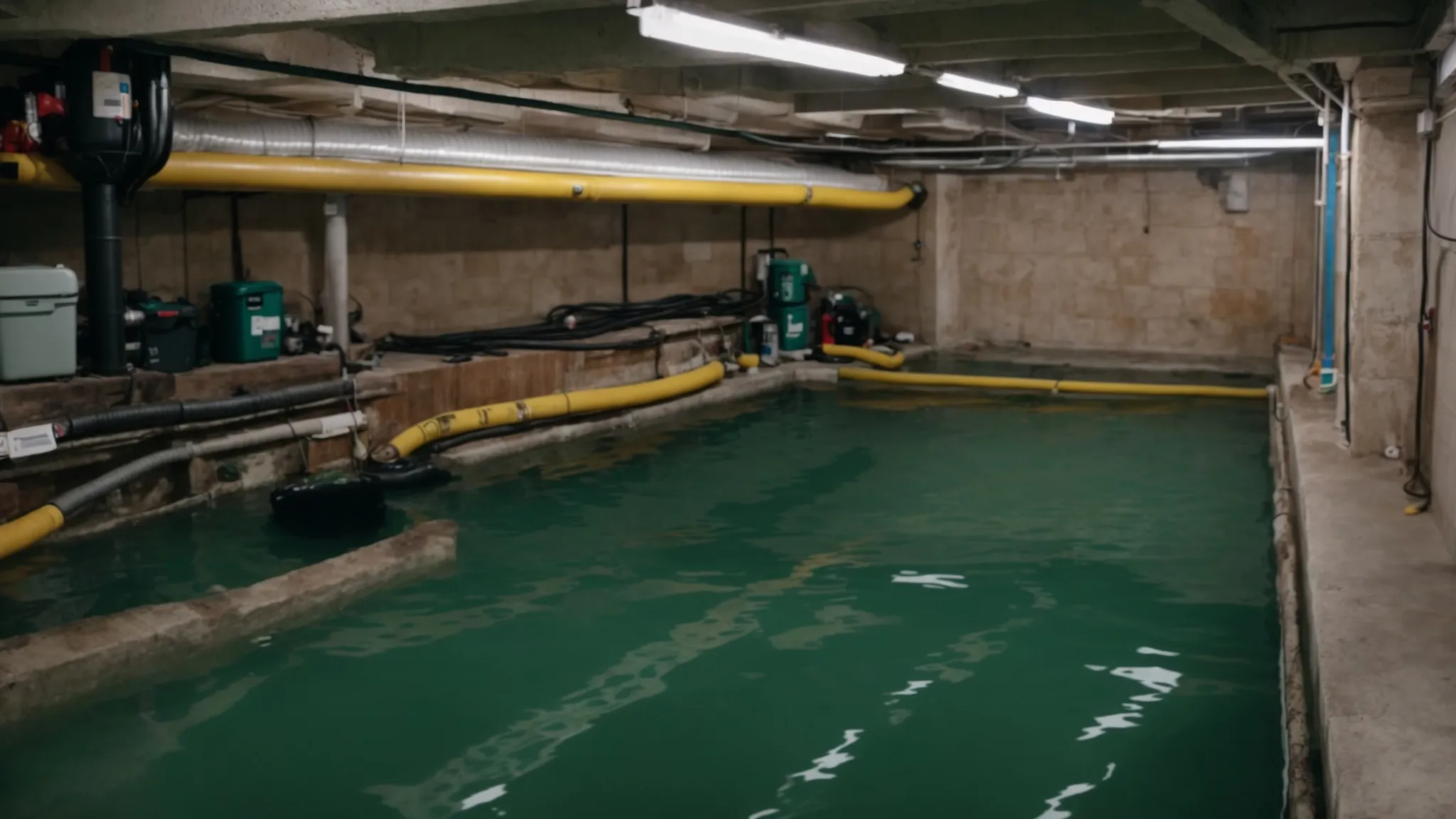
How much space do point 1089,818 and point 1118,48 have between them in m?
4.39

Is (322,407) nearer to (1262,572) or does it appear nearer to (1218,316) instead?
(1262,572)

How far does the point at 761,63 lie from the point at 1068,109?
233 centimetres

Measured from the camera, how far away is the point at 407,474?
8.85 m

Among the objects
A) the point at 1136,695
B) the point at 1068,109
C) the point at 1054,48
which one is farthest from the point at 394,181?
the point at 1136,695

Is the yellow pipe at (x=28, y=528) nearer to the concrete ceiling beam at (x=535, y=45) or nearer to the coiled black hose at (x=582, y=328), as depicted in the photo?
the concrete ceiling beam at (x=535, y=45)

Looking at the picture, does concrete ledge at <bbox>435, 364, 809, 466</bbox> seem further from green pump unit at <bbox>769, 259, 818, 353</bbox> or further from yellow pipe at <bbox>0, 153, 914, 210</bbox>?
yellow pipe at <bbox>0, 153, 914, 210</bbox>

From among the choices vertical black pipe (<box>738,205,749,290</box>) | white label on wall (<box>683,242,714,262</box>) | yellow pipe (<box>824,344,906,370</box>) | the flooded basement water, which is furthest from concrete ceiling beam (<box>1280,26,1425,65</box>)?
vertical black pipe (<box>738,205,749,290</box>)

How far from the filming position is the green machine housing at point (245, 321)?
9070 mm

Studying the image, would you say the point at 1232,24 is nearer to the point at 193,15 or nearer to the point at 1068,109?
the point at 1068,109

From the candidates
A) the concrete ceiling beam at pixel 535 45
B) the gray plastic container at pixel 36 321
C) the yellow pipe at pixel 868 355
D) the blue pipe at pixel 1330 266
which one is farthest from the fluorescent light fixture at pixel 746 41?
the yellow pipe at pixel 868 355

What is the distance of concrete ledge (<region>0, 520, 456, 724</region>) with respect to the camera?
5070 mm

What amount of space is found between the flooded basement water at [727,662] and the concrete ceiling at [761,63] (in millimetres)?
2537

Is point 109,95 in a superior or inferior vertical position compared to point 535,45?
inferior

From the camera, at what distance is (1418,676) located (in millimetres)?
4207
